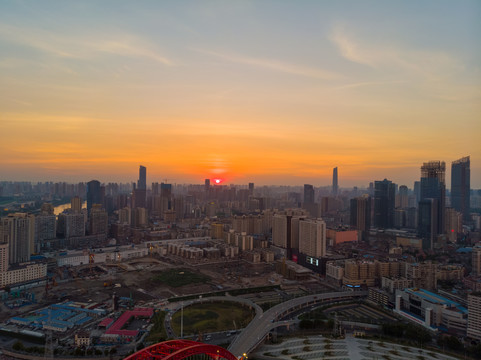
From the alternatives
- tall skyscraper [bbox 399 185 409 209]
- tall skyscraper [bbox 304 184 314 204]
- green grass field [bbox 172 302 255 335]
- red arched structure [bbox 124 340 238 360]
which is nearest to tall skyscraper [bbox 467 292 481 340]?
green grass field [bbox 172 302 255 335]

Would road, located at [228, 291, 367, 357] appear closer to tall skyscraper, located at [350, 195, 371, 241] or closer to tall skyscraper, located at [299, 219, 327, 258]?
tall skyscraper, located at [299, 219, 327, 258]

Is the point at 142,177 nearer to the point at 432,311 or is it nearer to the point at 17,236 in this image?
the point at 17,236

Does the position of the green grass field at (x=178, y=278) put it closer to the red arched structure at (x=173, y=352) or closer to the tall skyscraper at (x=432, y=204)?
the red arched structure at (x=173, y=352)

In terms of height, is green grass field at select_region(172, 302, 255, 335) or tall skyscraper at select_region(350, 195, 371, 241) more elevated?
tall skyscraper at select_region(350, 195, 371, 241)

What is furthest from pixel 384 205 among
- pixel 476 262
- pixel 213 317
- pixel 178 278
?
pixel 213 317

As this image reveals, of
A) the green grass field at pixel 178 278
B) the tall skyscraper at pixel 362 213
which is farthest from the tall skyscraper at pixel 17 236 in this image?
the tall skyscraper at pixel 362 213

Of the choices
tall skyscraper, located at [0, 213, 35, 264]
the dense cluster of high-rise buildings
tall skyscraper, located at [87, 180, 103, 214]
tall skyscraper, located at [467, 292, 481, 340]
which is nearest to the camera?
tall skyscraper, located at [467, 292, 481, 340]
